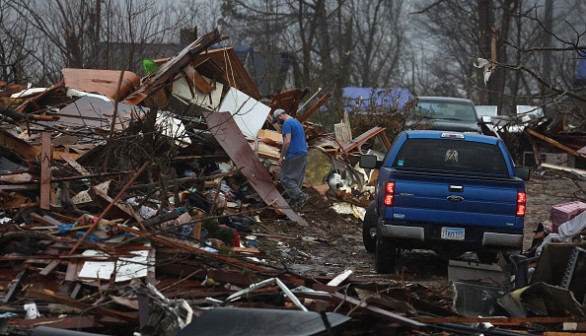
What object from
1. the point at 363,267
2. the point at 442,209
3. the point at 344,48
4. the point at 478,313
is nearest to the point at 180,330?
the point at 478,313

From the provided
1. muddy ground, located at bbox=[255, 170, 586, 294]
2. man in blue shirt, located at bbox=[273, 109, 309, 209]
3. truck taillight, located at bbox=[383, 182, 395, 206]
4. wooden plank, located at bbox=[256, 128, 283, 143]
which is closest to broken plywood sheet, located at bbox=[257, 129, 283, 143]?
wooden plank, located at bbox=[256, 128, 283, 143]

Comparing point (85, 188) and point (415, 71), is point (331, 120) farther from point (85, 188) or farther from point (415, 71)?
point (415, 71)

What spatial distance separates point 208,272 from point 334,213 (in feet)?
26.5

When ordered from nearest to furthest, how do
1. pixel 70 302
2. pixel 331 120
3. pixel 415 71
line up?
pixel 70 302 → pixel 331 120 → pixel 415 71

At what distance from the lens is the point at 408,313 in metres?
6.63

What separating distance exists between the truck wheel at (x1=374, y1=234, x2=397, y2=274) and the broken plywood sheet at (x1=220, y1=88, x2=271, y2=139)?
6.41 m

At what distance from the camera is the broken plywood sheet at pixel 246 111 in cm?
1641

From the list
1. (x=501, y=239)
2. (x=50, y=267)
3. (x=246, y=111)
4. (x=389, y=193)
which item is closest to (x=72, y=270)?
(x=50, y=267)

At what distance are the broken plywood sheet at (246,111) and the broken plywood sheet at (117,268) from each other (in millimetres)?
8798

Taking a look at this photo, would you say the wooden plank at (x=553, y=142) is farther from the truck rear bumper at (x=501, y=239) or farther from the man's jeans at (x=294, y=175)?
the truck rear bumper at (x=501, y=239)

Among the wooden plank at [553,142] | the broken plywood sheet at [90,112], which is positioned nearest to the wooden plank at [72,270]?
the broken plywood sheet at [90,112]

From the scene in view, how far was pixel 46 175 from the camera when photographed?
362 inches

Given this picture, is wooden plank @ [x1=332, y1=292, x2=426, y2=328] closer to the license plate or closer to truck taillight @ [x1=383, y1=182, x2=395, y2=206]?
truck taillight @ [x1=383, y1=182, x2=395, y2=206]

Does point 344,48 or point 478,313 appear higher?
point 344,48
